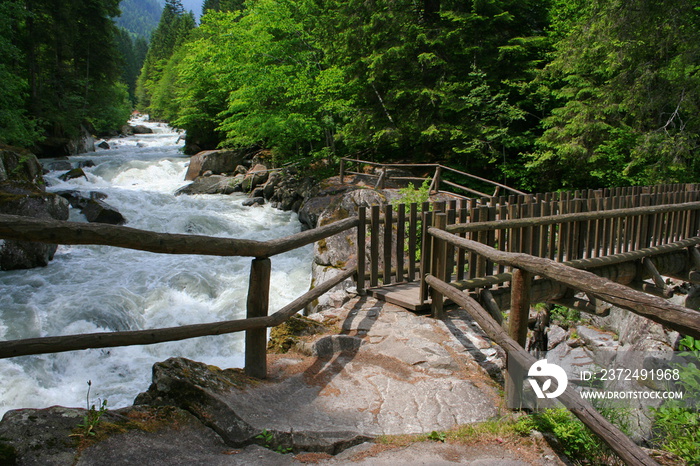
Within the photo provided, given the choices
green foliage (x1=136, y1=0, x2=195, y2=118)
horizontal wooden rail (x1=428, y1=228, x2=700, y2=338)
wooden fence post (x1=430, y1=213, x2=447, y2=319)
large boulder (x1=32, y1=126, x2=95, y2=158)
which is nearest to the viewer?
horizontal wooden rail (x1=428, y1=228, x2=700, y2=338)

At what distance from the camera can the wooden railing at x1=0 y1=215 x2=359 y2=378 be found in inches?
107

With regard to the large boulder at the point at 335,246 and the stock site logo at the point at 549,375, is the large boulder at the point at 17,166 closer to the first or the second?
the large boulder at the point at 335,246

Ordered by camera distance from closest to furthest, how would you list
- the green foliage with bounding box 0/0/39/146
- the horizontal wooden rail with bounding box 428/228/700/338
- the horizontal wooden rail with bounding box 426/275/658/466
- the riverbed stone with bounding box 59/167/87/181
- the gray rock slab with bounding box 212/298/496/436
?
the horizontal wooden rail with bounding box 428/228/700/338
the horizontal wooden rail with bounding box 426/275/658/466
the gray rock slab with bounding box 212/298/496/436
the green foliage with bounding box 0/0/39/146
the riverbed stone with bounding box 59/167/87/181

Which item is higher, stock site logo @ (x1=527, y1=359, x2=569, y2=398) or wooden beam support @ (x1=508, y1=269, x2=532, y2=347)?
wooden beam support @ (x1=508, y1=269, x2=532, y2=347)

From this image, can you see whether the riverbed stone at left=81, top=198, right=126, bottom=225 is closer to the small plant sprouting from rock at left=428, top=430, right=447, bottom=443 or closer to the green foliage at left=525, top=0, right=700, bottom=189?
the small plant sprouting from rock at left=428, top=430, right=447, bottom=443

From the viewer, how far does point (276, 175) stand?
66.8ft

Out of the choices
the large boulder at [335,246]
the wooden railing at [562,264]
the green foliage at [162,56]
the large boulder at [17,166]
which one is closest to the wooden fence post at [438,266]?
the wooden railing at [562,264]

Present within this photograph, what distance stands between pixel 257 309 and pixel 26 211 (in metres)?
11.1

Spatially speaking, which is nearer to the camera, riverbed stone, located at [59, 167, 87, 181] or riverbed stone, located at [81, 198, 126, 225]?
riverbed stone, located at [81, 198, 126, 225]

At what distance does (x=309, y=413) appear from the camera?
3.53 m

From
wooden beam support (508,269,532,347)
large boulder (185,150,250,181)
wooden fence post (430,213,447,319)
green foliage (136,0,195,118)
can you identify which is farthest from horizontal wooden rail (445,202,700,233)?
green foliage (136,0,195,118)

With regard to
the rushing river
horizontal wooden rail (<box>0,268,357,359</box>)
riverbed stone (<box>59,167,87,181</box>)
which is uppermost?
riverbed stone (<box>59,167,87,181</box>)

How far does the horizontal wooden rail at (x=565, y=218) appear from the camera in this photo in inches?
224

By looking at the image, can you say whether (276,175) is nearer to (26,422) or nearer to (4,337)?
(4,337)
